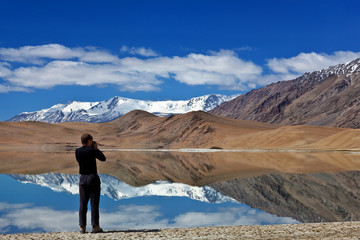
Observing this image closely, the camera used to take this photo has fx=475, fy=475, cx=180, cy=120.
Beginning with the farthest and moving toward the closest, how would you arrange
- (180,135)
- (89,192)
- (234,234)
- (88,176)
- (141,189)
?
(180,135), (141,189), (89,192), (88,176), (234,234)

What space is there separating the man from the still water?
2000 mm

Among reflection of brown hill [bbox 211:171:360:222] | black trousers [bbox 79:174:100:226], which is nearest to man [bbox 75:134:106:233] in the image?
black trousers [bbox 79:174:100:226]

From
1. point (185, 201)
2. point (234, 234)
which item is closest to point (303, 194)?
point (185, 201)

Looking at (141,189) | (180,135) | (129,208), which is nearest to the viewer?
(129,208)

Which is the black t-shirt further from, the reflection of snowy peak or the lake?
the reflection of snowy peak

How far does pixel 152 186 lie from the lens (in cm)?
2834

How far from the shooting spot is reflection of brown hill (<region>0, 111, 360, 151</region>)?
9869cm

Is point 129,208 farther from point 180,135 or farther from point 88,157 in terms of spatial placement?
point 180,135

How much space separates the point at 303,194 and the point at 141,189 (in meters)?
9.07

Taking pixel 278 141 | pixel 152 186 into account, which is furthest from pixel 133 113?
pixel 152 186

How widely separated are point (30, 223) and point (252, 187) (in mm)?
14083

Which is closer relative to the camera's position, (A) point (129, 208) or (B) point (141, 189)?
(A) point (129, 208)

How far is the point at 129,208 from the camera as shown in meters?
19.1

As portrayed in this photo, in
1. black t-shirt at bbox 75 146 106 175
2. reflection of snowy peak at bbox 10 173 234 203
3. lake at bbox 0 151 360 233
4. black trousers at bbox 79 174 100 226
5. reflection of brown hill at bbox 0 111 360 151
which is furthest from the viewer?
reflection of brown hill at bbox 0 111 360 151
